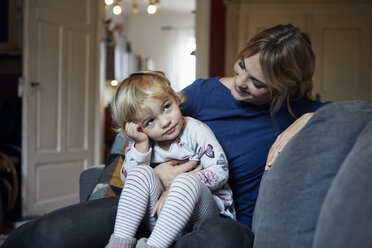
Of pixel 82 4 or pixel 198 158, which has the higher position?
pixel 82 4

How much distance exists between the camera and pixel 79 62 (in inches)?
152

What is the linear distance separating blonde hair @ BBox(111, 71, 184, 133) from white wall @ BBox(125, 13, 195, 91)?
724 centimetres

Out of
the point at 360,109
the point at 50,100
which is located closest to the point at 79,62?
the point at 50,100

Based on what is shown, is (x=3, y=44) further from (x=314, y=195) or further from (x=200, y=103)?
(x=314, y=195)

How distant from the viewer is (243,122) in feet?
4.50

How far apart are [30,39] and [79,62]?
65cm

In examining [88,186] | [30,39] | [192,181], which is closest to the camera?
[192,181]

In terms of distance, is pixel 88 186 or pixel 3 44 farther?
pixel 3 44

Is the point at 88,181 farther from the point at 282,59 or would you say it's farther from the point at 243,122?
the point at 282,59

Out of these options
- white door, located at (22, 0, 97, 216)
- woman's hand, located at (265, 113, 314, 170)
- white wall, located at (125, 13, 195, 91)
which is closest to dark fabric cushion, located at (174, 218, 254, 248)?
woman's hand, located at (265, 113, 314, 170)

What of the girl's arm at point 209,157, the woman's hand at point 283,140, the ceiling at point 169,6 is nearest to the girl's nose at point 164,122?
the girl's arm at point 209,157

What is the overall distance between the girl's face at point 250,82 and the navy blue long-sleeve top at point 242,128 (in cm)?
8

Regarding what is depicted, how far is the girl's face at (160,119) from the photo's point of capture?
118 cm

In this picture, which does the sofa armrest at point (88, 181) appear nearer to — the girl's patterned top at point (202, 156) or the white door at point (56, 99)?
the girl's patterned top at point (202, 156)
